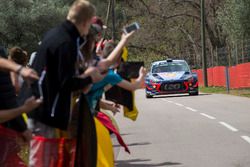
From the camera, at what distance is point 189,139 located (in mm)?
11102

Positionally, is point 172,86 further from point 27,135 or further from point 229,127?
point 27,135

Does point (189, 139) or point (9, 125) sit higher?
point (9, 125)

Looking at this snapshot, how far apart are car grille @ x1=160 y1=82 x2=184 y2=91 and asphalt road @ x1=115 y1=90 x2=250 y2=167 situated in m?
9.53

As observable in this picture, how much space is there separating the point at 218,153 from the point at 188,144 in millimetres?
1208

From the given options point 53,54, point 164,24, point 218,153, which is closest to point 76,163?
point 53,54

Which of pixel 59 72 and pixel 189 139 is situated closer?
pixel 59 72

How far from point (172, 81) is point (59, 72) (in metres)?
22.9

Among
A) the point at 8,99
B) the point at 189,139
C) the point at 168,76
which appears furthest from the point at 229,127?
the point at 168,76

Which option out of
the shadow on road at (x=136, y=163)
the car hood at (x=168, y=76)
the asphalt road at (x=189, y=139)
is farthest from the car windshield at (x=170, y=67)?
the shadow on road at (x=136, y=163)

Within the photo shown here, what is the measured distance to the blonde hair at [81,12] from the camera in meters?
4.24

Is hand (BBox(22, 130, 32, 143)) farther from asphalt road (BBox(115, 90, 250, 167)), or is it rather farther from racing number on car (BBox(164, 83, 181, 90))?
racing number on car (BBox(164, 83, 181, 90))

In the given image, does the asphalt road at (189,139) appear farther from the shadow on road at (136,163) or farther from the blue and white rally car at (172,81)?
the blue and white rally car at (172,81)

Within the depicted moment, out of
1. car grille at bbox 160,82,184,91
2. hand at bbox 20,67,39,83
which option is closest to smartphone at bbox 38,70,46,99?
hand at bbox 20,67,39,83

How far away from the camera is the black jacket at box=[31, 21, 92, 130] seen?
414 centimetres
